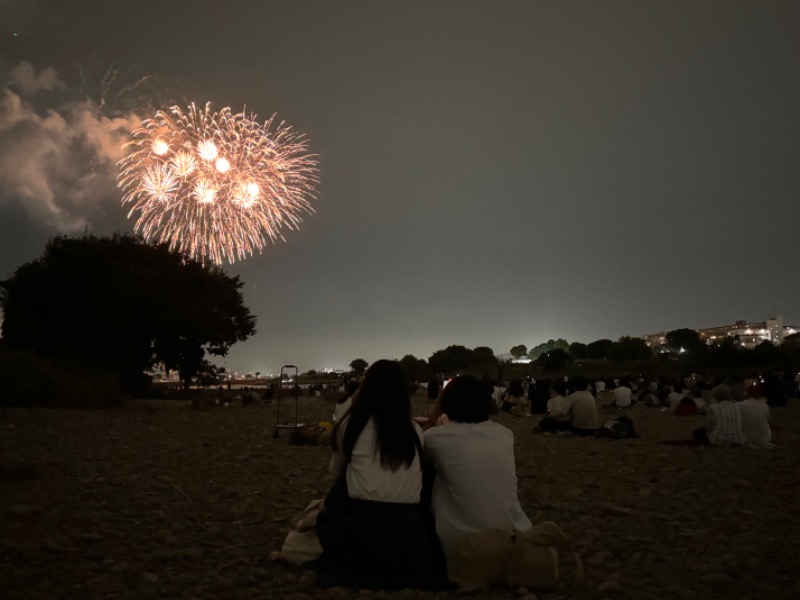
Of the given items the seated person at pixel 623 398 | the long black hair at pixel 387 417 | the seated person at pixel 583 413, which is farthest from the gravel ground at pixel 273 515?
the seated person at pixel 623 398

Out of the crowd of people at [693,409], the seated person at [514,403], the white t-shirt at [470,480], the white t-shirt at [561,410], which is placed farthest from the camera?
the seated person at [514,403]

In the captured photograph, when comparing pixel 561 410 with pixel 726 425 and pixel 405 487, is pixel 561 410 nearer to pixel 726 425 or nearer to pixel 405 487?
pixel 726 425

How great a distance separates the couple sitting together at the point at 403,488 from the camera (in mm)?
4758

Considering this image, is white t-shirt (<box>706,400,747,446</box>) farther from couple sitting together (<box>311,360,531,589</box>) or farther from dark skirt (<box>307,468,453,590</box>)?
dark skirt (<box>307,468,453,590</box>)

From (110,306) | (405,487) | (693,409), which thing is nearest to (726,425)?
(693,409)

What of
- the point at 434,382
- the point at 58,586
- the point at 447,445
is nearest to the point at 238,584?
the point at 58,586

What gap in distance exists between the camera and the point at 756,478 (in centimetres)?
944

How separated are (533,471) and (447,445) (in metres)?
6.34

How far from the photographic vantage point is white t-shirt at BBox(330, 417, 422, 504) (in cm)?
479

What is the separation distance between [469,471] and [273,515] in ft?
10.7

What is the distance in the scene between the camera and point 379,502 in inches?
190

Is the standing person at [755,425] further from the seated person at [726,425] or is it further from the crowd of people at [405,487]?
the crowd of people at [405,487]

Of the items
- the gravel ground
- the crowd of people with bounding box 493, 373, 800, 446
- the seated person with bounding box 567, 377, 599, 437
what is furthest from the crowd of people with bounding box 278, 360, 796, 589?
the seated person with bounding box 567, 377, 599, 437

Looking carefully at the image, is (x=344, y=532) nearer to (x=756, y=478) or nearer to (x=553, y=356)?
(x=756, y=478)
